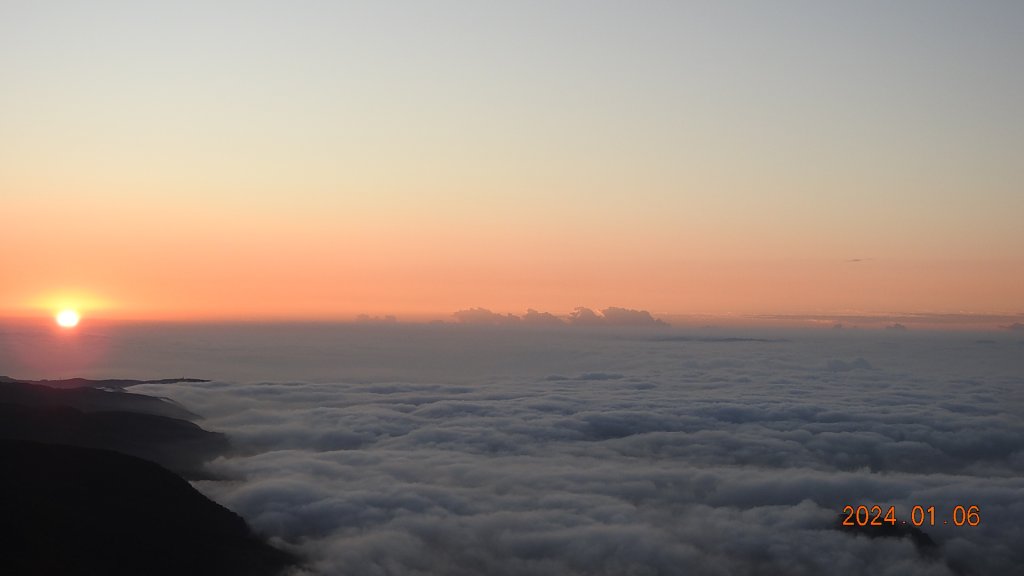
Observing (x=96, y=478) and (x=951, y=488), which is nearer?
(x=96, y=478)

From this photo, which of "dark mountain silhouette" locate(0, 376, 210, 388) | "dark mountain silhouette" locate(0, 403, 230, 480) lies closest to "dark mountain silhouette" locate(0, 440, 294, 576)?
"dark mountain silhouette" locate(0, 403, 230, 480)

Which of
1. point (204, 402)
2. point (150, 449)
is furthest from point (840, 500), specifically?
point (204, 402)

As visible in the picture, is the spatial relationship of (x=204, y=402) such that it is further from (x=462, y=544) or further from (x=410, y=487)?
(x=462, y=544)

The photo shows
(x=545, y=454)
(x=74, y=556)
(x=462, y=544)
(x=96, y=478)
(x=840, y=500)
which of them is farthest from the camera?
(x=545, y=454)
